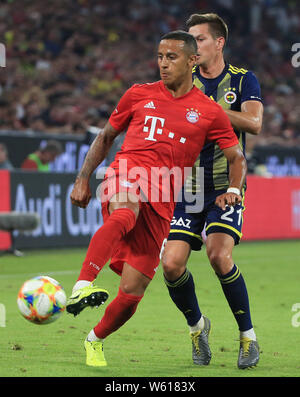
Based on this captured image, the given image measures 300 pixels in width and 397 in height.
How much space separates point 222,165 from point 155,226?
1071 millimetres

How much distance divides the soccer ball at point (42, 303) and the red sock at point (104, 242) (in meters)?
0.29

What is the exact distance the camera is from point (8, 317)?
7.67 m

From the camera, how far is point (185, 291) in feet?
19.2

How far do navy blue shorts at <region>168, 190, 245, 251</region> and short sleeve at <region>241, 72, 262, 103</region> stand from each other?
2.36ft

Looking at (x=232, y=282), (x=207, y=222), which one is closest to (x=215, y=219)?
(x=207, y=222)

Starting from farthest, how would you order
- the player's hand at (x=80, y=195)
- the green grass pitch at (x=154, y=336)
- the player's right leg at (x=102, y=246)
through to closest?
the green grass pitch at (x=154, y=336)
the player's hand at (x=80, y=195)
the player's right leg at (x=102, y=246)

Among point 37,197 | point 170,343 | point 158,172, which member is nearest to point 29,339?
point 170,343

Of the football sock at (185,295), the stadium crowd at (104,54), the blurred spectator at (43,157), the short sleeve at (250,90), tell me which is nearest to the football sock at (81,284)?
the football sock at (185,295)

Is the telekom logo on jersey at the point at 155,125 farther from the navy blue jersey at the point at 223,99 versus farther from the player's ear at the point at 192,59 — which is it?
the navy blue jersey at the point at 223,99

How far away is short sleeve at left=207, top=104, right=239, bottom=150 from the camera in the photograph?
5.44 m

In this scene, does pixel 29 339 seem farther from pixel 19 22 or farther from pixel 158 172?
pixel 19 22

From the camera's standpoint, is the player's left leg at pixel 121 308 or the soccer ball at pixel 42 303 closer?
the soccer ball at pixel 42 303

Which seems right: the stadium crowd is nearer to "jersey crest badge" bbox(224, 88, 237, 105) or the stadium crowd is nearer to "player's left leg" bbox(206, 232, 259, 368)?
"jersey crest badge" bbox(224, 88, 237, 105)

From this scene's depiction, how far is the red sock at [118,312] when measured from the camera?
524 cm
